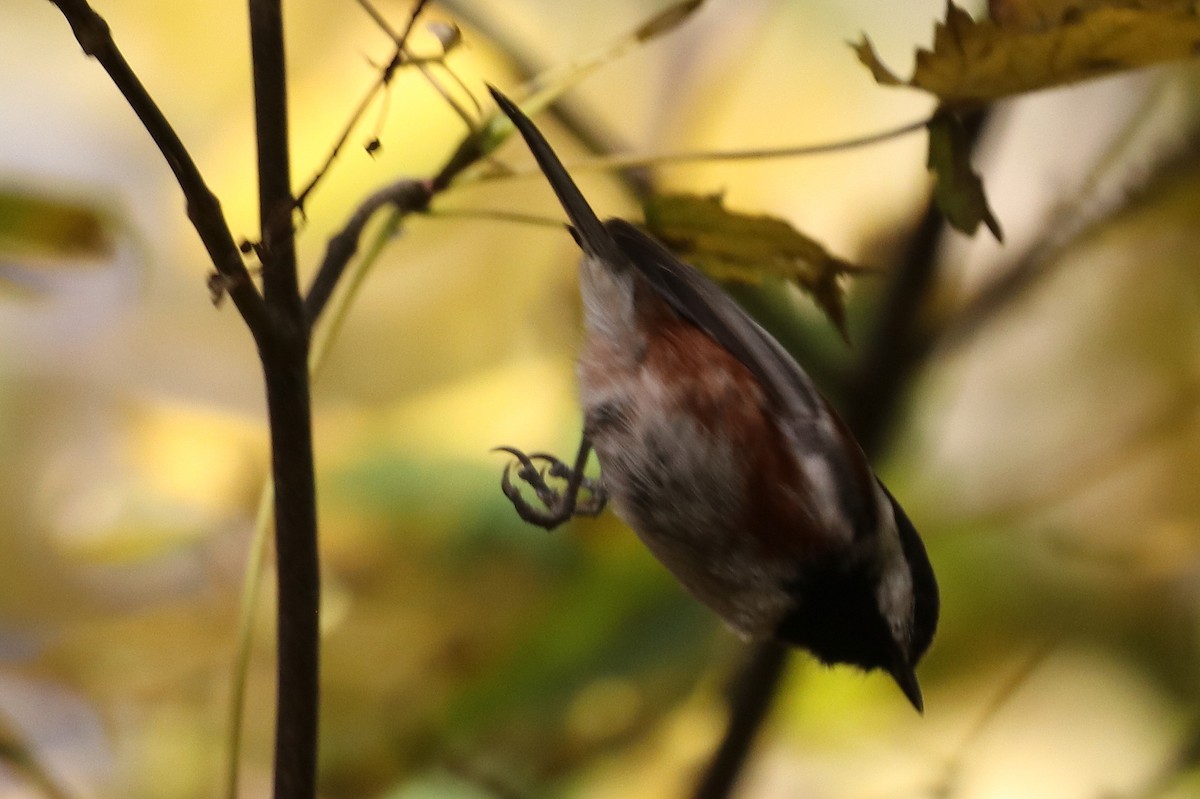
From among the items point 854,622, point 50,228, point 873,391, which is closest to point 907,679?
point 854,622

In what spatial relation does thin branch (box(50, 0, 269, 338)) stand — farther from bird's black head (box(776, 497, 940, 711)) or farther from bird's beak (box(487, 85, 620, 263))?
bird's black head (box(776, 497, 940, 711))

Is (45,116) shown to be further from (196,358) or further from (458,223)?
(458,223)

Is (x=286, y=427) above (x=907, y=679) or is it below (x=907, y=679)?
above

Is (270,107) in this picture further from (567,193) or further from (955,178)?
(955,178)

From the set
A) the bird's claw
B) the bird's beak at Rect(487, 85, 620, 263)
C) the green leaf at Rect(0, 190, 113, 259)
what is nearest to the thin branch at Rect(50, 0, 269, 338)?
the bird's beak at Rect(487, 85, 620, 263)

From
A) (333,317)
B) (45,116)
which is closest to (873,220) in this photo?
(333,317)

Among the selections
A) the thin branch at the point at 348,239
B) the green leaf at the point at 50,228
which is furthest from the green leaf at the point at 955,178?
the green leaf at the point at 50,228
